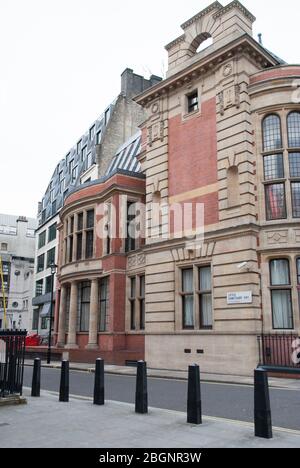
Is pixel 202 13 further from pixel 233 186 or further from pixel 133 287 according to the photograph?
pixel 133 287

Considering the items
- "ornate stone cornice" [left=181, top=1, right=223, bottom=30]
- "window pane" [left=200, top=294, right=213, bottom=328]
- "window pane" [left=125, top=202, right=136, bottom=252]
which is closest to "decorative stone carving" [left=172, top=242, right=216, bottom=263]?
"window pane" [left=200, top=294, right=213, bottom=328]

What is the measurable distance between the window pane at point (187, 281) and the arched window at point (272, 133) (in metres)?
6.52

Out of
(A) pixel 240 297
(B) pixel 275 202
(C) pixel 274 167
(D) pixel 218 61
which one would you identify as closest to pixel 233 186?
(C) pixel 274 167

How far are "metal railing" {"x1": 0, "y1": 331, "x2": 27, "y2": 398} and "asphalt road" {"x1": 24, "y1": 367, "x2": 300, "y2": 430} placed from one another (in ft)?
8.21

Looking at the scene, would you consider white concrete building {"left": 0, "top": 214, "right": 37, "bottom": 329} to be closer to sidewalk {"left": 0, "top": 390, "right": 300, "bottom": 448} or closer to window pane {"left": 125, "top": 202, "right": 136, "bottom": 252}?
window pane {"left": 125, "top": 202, "right": 136, "bottom": 252}

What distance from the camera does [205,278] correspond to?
19.6 meters

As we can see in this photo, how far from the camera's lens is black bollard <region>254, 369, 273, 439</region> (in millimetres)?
6441

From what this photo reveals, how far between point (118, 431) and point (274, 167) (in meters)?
14.1

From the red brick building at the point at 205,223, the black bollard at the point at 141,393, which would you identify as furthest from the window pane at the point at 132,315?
the black bollard at the point at 141,393

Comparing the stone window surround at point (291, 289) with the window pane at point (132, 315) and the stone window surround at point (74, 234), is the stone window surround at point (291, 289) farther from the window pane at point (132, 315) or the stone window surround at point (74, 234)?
the stone window surround at point (74, 234)

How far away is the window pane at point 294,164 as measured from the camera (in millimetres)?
17922

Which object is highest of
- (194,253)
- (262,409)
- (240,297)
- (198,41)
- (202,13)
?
(202,13)

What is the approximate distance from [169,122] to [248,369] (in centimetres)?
1307

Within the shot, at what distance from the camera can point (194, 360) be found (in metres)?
18.8
